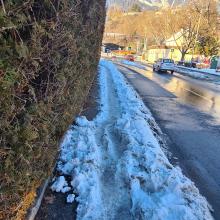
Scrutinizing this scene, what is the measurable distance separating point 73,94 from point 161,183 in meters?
2.05

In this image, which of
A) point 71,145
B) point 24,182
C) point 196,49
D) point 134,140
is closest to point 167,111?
point 134,140

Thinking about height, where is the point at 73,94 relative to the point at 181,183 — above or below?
above

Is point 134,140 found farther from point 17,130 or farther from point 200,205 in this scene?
point 17,130

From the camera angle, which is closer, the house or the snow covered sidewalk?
the snow covered sidewalk

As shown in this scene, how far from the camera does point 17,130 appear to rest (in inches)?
114

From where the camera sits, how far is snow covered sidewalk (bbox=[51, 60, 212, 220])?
4.42m

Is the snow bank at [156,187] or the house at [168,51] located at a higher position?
the snow bank at [156,187]

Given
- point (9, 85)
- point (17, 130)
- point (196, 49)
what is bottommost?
point (196, 49)

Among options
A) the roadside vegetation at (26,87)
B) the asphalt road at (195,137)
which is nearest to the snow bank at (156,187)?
the asphalt road at (195,137)

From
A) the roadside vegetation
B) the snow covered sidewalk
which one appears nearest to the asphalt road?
the snow covered sidewalk

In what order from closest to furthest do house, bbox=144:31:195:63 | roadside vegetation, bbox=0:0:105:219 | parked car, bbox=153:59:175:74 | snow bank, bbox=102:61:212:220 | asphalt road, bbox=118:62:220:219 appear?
roadside vegetation, bbox=0:0:105:219
snow bank, bbox=102:61:212:220
asphalt road, bbox=118:62:220:219
parked car, bbox=153:59:175:74
house, bbox=144:31:195:63

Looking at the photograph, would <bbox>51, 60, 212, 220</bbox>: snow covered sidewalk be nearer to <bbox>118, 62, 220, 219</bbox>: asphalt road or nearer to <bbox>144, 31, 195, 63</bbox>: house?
<bbox>118, 62, 220, 219</bbox>: asphalt road

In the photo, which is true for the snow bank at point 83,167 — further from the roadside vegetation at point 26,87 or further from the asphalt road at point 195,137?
the asphalt road at point 195,137

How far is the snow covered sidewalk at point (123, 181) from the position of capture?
4.42 m
